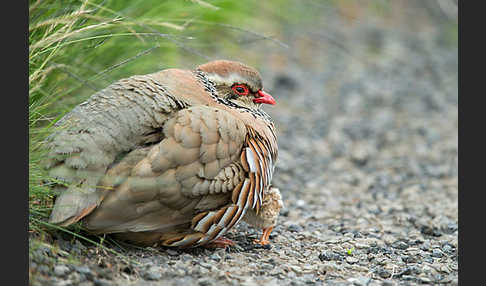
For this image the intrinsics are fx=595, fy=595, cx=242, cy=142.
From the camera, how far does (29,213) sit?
13.2 ft

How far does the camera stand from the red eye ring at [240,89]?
5234 mm

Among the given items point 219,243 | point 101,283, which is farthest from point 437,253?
point 101,283

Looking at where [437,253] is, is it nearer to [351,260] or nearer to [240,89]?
[351,260]

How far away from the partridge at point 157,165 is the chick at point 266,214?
12 cm

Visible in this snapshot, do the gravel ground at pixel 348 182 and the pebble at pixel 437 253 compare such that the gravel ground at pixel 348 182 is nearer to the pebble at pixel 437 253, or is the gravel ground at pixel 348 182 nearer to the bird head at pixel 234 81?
the pebble at pixel 437 253

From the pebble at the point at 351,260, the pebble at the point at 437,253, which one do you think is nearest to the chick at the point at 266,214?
the pebble at the point at 351,260

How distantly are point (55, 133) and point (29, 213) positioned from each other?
579 mm

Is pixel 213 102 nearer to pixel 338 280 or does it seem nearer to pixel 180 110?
pixel 180 110

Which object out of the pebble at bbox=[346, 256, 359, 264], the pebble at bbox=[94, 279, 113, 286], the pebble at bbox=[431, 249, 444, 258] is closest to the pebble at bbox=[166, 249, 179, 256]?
the pebble at bbox=[94, 279, 113, 286]

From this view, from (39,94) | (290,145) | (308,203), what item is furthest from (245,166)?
(290,145)

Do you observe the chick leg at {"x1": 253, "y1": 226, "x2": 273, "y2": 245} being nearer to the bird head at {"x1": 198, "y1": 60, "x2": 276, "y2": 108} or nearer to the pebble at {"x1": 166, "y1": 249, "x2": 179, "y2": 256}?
the pebble at {"x1": 166, "y1": 249, "x2": 179, "y2": 256}

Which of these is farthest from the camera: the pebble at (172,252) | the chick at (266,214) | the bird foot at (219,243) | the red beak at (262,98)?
the red beak at (262,98)

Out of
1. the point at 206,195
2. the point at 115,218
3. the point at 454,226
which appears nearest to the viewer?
the point at 115,218

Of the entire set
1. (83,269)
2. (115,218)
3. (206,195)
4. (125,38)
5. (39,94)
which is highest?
(125,38)
